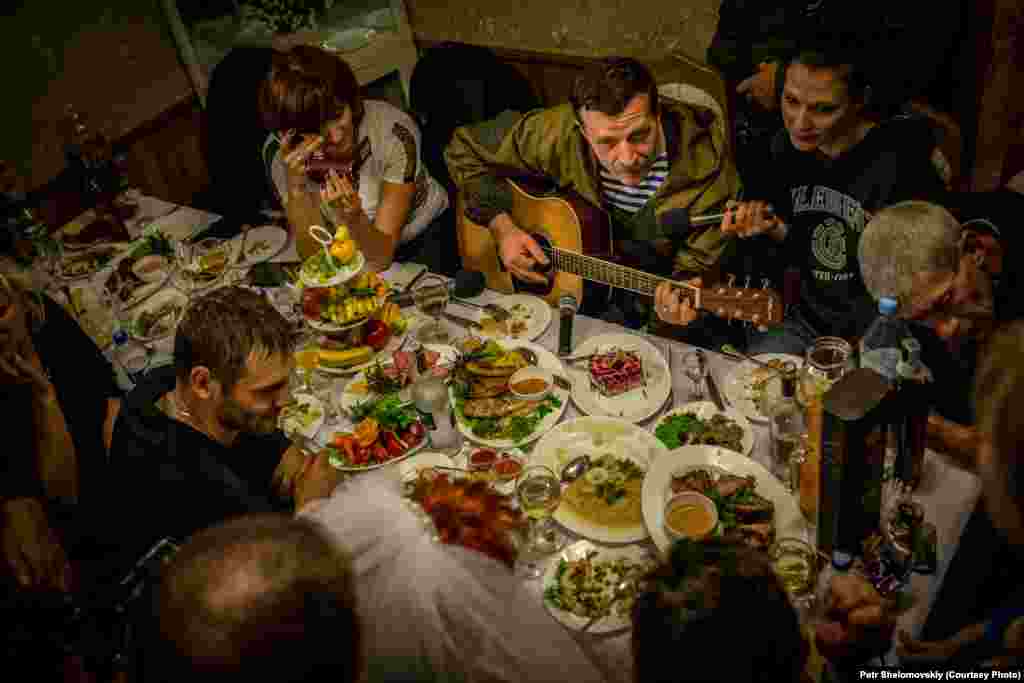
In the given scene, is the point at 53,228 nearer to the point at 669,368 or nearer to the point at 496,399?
the point at 496,399

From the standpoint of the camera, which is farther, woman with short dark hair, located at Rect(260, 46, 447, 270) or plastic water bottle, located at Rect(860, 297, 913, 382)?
woman with short dark hair, located at Rect(260, 46, 447, 270)

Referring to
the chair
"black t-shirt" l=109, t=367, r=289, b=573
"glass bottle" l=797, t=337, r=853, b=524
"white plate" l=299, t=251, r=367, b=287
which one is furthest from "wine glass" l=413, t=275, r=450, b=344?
the chair

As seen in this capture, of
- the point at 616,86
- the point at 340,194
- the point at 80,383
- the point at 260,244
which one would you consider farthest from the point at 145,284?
the point at 616,86

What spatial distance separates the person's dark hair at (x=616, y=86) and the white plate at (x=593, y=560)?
1.59m

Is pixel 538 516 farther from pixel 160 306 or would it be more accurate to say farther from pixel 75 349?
pixel 160 306

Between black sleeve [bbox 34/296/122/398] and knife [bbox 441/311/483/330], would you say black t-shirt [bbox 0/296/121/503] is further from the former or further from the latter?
knife [bbox 441/311/483/330]

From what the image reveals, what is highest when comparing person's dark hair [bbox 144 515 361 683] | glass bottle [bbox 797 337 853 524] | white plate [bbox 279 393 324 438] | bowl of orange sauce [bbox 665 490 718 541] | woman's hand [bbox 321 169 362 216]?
person's dark hair [bbox 144 515 361 683]

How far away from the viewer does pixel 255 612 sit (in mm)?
1067

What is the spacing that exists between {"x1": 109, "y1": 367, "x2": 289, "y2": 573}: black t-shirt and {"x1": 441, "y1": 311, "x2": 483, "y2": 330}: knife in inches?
39.2

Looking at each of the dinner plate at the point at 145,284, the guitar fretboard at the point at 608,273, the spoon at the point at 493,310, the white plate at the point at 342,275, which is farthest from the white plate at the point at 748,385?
the dinner plate at the point at 145,284

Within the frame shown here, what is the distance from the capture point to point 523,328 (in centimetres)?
264

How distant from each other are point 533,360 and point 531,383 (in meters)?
0.13

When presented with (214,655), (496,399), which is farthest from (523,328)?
(214,655)

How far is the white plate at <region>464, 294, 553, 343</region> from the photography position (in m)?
2.60
